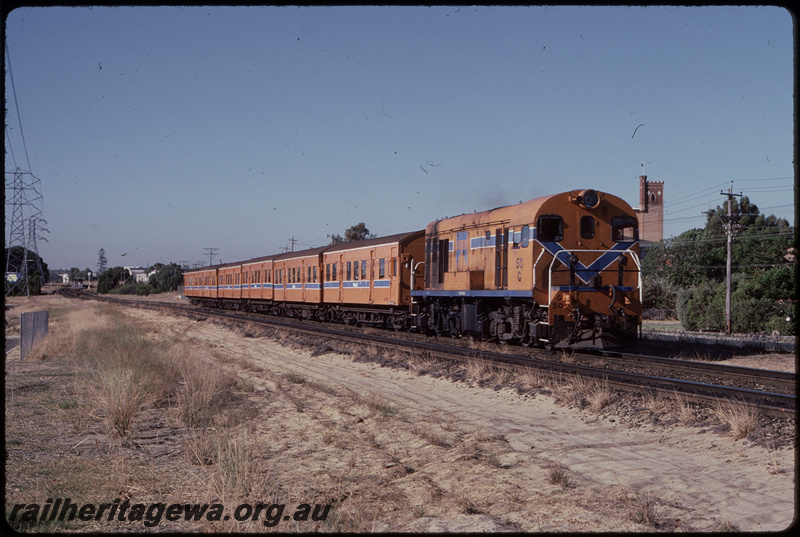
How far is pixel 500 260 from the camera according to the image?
17.9 m

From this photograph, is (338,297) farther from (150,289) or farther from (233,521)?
(150,289)

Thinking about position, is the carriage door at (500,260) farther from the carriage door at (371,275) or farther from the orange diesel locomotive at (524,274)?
the carriage door at (371,275)

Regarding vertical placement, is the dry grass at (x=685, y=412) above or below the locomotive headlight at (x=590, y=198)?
below

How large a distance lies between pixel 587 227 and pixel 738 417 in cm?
867

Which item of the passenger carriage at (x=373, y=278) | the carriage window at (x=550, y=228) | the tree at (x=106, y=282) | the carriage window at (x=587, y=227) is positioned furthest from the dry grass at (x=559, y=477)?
the tree at (x=106, y=282)

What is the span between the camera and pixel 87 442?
8.84 metres

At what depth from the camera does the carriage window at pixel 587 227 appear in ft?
54.0

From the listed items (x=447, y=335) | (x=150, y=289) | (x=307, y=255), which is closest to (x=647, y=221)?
(x=307, y=255)

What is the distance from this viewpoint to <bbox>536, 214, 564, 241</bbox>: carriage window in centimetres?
1605

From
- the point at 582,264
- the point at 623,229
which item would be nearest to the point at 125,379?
the point at 582,264

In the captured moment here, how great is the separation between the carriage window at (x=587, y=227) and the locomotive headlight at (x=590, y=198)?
30cm

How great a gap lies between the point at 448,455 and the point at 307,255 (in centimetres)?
2872

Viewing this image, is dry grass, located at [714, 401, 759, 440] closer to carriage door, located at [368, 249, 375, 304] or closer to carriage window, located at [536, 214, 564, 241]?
carriage window, located at [536, 214, 564, 241]

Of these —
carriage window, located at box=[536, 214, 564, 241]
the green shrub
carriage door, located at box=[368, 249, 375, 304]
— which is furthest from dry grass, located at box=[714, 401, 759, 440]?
the green shrub
